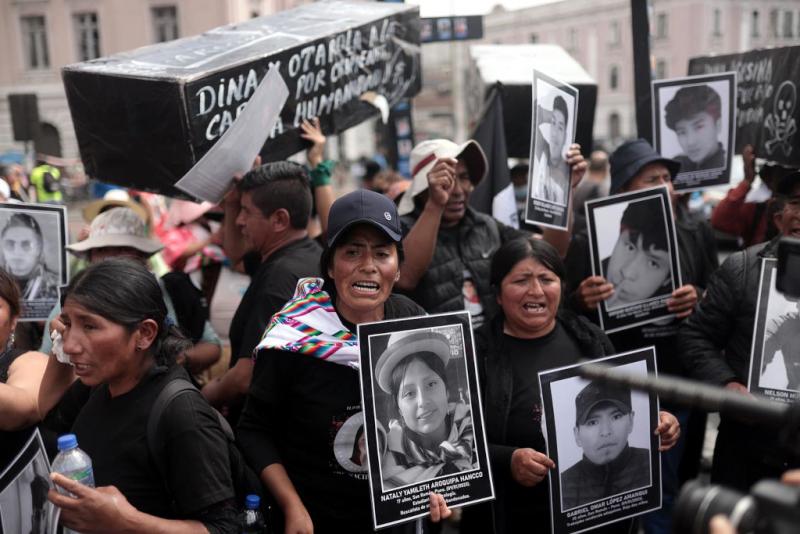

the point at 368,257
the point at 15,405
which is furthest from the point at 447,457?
the point at 15,405

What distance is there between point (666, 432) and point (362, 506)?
43.9 inches

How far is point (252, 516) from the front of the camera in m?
2.24

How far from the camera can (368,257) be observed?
243cm

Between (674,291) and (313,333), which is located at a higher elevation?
(313,333)

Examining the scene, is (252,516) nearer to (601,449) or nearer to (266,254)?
(601,449)

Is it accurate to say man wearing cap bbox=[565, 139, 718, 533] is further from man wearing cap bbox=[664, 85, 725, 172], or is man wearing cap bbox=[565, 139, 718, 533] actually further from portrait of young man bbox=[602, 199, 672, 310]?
man wearing cap bbox=[664, 85, 725, 172]

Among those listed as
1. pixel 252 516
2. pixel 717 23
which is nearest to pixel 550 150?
pixel 252 516

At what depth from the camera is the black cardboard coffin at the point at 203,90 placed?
3.19 m

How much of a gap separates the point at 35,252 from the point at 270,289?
1580 mm

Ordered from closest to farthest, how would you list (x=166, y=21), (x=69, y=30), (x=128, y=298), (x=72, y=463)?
1. (x=72, y=463)
2. (x=128, y=298)
3. (x=69, y=30)
4. (x=166, y=21)

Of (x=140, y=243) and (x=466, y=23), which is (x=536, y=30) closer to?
(x=466, y=23)

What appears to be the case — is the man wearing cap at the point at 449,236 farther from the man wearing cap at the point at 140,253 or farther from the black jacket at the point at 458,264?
the man wearing cap at the point at 140,253

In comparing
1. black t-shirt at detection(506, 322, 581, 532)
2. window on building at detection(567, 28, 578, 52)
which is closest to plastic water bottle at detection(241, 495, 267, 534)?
black t-shirt at detection(506, 322, 581, 532)

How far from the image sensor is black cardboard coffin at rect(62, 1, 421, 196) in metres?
3.19
